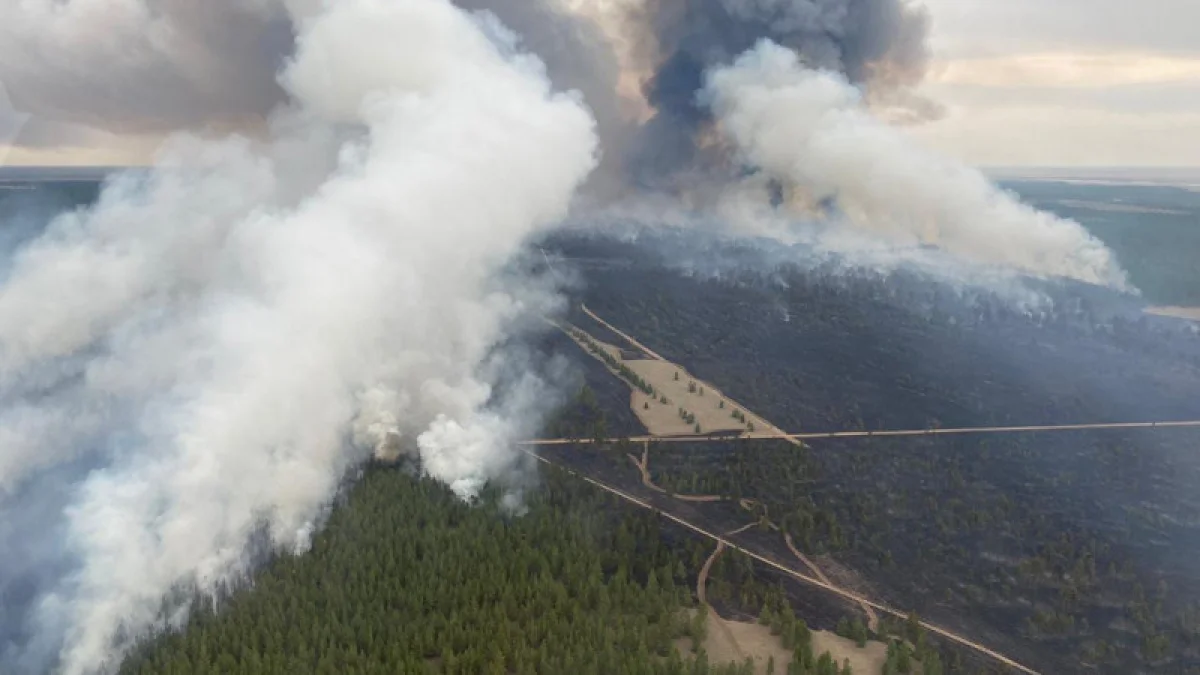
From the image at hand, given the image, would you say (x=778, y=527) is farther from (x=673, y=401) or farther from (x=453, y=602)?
(x=673, y=401)

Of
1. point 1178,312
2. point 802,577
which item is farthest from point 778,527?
point 1178,312

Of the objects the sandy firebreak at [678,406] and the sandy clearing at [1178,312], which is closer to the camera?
the sandy firebreak at [678,406]

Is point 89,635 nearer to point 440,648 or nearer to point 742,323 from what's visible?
point 440,648

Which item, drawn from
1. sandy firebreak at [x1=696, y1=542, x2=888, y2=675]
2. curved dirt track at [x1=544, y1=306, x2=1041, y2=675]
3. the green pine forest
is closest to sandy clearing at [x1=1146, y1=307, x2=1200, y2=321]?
curved dirt track at [x1=544, y1=306, x2=1041, y2=675]

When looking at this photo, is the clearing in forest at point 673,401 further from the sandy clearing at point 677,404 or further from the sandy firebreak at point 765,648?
the sandy firebreak at point 765,648

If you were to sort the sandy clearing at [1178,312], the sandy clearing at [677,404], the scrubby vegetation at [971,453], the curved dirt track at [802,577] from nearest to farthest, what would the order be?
the curved dirt track at [802,577] → the scrubby vegetation at [971,453] → the sandy clearing at [677,404] → the sandy clearing at [1178,312]

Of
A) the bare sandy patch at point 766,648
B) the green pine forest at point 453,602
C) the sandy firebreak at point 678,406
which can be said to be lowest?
the bare sandy patch at point 766,648

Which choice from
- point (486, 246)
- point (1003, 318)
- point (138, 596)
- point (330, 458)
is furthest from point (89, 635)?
point (1003, 318)

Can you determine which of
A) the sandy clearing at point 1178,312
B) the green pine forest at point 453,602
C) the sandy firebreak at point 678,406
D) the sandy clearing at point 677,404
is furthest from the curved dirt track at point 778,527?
the sandy clearing at point 1178,312
